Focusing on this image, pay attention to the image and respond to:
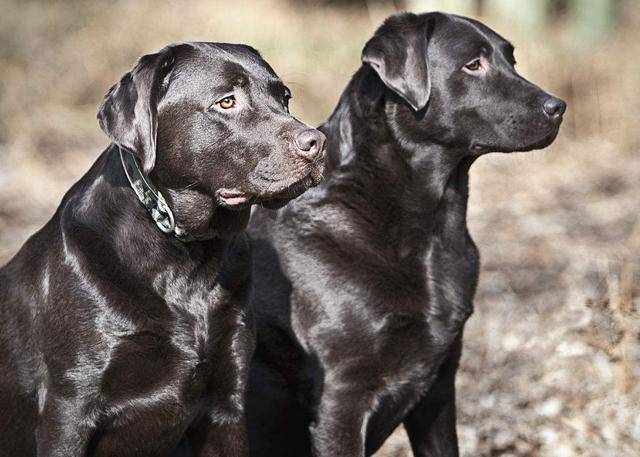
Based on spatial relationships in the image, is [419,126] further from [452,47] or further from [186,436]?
[186,436]

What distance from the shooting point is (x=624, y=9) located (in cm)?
1644

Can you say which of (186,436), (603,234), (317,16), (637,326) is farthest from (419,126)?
(317,16)

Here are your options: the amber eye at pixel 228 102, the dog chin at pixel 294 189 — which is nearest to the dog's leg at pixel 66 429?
the dog chin at pixel 294 189

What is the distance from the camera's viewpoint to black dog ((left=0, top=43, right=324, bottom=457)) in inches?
137

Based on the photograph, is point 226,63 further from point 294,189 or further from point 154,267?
point 154,267

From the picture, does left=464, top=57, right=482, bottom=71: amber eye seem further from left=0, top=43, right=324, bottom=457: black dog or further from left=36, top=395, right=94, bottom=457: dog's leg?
left=36, top=395, right=94, bottom=457: dog's leg

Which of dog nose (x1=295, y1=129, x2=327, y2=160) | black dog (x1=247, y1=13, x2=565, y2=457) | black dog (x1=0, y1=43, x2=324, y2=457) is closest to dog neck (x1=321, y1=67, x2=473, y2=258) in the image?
black dog (x1=247, y1=13, x2=565, y2=457)

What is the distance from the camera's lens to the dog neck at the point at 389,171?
4301mm

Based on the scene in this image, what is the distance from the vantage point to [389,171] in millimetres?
4309

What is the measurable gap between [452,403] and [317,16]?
38.7 feet

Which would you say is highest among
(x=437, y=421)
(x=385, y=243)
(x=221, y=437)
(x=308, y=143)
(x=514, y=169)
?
(x=308, y=143)

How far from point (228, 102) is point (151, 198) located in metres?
0.44

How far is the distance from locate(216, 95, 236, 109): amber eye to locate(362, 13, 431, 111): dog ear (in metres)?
0.82

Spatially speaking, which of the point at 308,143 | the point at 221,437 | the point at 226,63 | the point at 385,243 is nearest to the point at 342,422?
the point at 221,437
